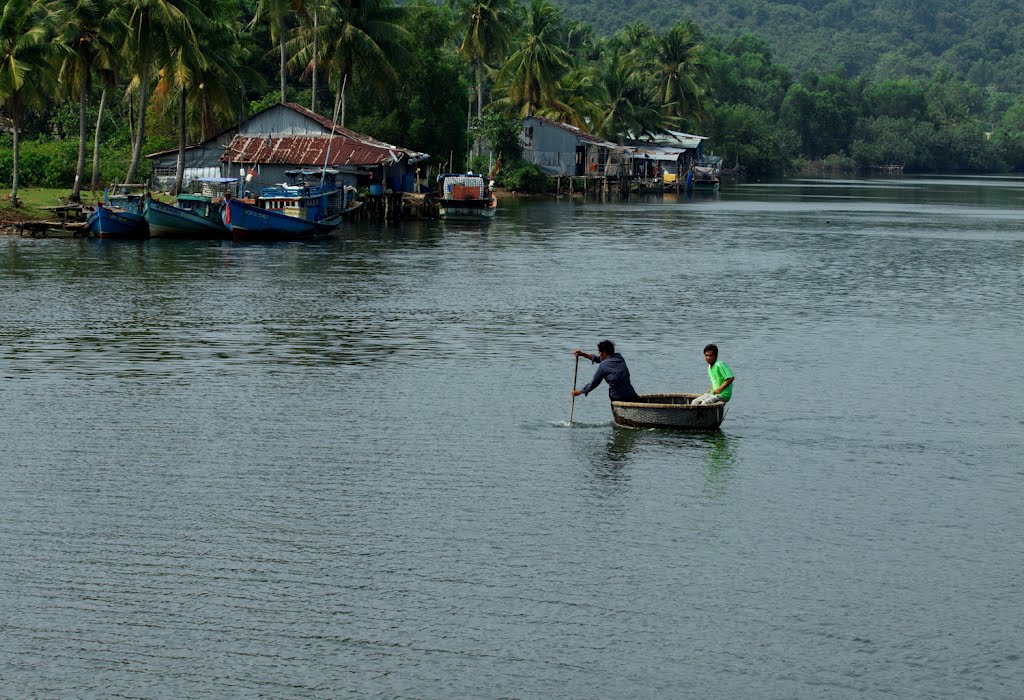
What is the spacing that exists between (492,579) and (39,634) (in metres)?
5.31

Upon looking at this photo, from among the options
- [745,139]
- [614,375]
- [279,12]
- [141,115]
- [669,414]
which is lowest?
[669,414]

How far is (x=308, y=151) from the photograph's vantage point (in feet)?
243

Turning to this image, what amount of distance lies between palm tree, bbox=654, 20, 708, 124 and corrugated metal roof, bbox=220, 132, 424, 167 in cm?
6520

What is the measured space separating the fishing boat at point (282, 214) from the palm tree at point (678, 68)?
73.5m

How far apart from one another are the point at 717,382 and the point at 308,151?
175 feet

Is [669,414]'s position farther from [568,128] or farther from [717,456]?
[568,128]

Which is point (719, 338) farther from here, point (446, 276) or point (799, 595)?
point (799, 595)

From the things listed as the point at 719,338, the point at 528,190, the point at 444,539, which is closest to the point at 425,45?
the point at 528,190

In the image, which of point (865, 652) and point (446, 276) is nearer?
point (865, 652)

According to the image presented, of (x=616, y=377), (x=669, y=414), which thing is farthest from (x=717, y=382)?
(x=616, y=377)

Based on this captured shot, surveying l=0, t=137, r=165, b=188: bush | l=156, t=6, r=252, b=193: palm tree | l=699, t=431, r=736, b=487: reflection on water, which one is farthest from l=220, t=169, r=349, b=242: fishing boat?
l=699, t=431, r=736, b=487: reflection on water

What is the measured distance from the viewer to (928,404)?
2734 centimetres

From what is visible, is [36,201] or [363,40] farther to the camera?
[363,40]

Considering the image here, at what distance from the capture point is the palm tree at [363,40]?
7925 centimetres
